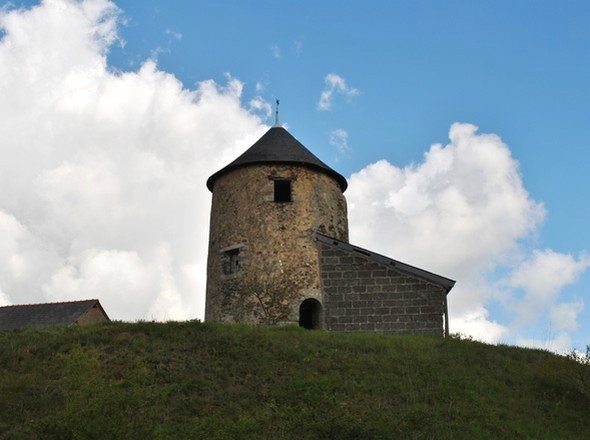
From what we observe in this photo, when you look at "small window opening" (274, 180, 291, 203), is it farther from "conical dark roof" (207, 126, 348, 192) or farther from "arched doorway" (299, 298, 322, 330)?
"arched doorway" (299, 298, 322, 330)

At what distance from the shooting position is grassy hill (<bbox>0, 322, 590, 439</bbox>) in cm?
1062

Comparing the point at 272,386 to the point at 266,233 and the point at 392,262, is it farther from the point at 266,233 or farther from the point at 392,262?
the point at 266,233

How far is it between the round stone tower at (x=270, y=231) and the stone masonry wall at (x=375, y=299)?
1.90 feet

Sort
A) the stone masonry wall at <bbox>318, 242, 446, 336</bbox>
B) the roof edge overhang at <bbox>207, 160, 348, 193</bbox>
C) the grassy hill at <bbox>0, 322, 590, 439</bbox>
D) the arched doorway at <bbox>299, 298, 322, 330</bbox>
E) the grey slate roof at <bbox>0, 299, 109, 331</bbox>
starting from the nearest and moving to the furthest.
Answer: the grassy hill at <bbox>0, 322, 590, 439</bbox> → the stone masonry wall at <bbox>318, 242, 446, 336</bbox> → the arched doorway at <bbox>299, 298, 322, 330</bbox> → the roof edge overhang at <bbox>207, 160, 348, 193</bbox> → the grey slate roof at <bbox>0, 299, 109, 331</bbox>

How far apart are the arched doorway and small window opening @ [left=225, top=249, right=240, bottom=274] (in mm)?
2392

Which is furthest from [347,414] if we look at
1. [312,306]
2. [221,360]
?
[312,306]

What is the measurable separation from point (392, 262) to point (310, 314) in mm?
3197

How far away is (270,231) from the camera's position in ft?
65.9

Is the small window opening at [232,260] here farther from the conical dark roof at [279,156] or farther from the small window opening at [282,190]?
the conical dark roof at [279,156]

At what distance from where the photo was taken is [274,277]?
19656mm

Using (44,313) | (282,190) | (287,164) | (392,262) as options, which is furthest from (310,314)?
(44,313)

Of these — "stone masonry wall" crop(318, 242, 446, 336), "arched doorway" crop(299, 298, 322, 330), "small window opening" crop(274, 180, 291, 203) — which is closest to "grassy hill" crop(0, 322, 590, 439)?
"stone masonry wall" crop(318, 242, 446, 336)

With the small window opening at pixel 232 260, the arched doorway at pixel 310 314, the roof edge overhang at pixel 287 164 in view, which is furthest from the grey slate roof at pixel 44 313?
the arched doorway at pixel 310 314

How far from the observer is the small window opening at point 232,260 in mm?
20422
